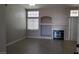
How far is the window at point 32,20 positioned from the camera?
952 cm

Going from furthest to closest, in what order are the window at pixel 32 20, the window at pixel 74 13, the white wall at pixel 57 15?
the window at pixel 32 20 → the white wall at pixel 57 15 → the window at pixel 74 13

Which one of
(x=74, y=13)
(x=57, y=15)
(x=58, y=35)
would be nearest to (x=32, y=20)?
(x=57, y=15)

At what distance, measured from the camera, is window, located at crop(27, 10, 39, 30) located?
9.52 m

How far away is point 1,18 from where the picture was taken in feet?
11.9

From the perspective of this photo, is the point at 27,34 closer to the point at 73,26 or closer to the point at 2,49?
the point at 73,26

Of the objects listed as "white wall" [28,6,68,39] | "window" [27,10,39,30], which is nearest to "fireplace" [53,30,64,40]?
"white wall" [28,6,68,39]

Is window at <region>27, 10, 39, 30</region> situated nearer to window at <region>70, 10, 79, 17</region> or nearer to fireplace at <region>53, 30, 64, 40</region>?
fireplace at <region>53, 30, 64, 40</region>

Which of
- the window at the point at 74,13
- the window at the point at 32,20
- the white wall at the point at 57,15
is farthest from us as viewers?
the window at the point at 32,20

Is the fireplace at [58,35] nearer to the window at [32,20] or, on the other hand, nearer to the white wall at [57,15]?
the white wall at [57,15]

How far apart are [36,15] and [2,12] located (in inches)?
233

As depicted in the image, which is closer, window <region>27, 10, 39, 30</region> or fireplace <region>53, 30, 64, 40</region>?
fireplace <region>53, 30, 64, 40</region>

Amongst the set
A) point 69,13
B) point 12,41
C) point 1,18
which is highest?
point 69,13

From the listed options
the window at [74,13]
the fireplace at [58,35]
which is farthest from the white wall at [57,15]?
the window at [74,13]
